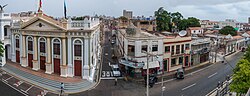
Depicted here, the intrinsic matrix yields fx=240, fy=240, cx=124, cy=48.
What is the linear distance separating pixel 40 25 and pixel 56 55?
4932 mm

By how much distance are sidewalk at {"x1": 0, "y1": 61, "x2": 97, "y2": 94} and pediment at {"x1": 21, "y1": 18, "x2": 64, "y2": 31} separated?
636cm

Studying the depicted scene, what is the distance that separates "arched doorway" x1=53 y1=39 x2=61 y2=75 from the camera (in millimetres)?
34188

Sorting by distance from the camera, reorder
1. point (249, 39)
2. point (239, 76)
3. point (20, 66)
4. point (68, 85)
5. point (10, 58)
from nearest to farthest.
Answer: point (239, 76)
point (68, 85)
point (20, 66)
point (10, 58)
point (249, 39)

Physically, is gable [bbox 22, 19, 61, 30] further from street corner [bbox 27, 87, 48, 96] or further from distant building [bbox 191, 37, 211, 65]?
distant building [bbox 191, 37, 211, 65]

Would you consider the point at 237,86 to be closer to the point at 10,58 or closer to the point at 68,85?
the point at 68,85

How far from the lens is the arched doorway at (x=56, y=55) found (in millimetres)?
34188

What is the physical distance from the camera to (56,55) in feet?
114

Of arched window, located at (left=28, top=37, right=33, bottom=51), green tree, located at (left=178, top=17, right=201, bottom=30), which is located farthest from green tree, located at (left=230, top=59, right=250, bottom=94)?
green tree, located at (left=178, top=17, right=201, bottom=30)

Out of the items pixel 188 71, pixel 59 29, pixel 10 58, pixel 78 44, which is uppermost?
pixel 59 29

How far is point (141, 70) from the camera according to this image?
38.1 m

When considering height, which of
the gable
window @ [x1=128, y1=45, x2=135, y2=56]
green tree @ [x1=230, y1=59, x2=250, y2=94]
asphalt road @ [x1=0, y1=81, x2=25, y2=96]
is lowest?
asphalt road @ [x1=0, y1=81, x2=25, y2=96]

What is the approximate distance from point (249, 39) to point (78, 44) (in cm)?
7503

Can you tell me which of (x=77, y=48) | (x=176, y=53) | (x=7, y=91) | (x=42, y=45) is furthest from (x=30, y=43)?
(x=176, y=53)

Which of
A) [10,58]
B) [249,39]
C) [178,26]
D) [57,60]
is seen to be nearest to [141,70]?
[57,60]
